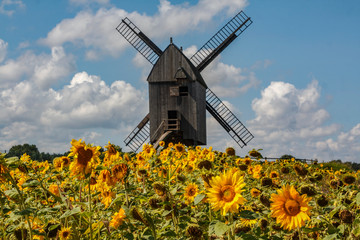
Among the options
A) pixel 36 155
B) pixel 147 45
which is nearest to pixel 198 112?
pixel 147 45

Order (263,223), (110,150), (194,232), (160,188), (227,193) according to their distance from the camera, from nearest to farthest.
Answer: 1. (227,193)
2. (194,232)
3. (160,188)
4. (263,223)
5. (110,150)

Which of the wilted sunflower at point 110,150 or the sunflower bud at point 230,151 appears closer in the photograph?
the wilted sunflower at point 110,150

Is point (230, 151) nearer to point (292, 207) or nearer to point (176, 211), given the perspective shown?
point (176, 211)

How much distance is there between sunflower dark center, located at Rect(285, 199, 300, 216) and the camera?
7.53ft

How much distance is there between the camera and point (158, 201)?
2.77 metres

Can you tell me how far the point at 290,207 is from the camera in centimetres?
230

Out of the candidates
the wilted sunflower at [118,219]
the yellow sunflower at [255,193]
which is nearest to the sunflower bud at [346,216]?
the yellow sunflower at [255,193]

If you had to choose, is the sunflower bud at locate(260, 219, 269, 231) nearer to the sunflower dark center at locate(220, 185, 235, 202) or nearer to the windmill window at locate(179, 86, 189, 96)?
the sunflower dark center at locate(220, 185, 235, 202)

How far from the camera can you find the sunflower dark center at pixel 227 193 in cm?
221

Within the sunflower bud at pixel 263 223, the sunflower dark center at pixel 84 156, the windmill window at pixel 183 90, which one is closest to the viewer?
the sunflower dark center at pixel 84 156

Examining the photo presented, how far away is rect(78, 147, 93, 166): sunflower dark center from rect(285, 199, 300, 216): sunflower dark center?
4.50ft

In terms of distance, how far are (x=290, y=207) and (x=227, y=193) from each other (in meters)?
0.37

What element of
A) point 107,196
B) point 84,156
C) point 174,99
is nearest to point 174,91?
point 174,99

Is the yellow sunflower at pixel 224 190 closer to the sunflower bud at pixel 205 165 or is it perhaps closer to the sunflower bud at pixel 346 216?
the sunflower bud at pixel 205 165
